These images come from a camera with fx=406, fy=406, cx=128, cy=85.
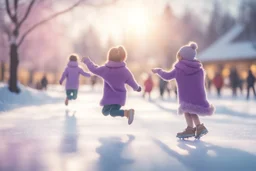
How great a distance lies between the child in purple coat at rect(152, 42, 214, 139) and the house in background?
123 feet

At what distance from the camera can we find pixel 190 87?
22.7 feet

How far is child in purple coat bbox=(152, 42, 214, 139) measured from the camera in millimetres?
6895

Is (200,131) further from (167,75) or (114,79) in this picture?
(114,79)

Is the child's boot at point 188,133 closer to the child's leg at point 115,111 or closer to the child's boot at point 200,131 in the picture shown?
the child's boot at point 200,131

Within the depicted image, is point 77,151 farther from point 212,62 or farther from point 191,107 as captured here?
point 212,62

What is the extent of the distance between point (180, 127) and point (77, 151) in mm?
3817

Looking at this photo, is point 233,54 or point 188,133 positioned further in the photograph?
point 233,54

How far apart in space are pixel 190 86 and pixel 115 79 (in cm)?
182

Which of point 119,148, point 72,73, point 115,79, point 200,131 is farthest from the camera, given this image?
point 72,73

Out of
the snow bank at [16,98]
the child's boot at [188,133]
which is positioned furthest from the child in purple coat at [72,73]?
the child's boot at [188,133]

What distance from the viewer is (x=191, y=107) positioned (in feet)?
22.5

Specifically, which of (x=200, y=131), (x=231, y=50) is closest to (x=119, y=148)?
(x=200, y=131)

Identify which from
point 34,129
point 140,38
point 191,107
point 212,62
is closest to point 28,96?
point 34,129

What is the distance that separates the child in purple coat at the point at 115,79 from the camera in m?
8.10
